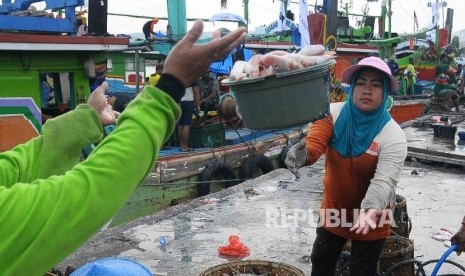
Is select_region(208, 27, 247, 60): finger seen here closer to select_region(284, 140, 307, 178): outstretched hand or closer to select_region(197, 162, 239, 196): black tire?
select_region(284, 140, 307, 178): outstretched hand

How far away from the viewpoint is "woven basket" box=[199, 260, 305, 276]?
3615mm

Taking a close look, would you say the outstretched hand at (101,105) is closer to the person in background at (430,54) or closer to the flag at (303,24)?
the flag at (303,24)

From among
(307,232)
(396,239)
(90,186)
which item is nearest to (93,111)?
(90,186)

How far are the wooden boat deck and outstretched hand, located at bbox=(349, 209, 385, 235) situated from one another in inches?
269

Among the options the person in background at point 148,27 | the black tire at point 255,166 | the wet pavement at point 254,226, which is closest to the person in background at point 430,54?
the black tire at point 255,166

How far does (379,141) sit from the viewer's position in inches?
127

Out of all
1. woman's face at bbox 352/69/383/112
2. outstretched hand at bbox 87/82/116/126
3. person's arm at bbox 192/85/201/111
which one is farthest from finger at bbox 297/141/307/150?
person's arm at bbox 192/85/201/111

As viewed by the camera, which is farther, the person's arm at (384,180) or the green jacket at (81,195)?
the person's arm at (384,180)

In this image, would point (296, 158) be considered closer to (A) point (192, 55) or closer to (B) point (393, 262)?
(B) point (393, 262)

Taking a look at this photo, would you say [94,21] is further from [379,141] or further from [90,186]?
[90,186]

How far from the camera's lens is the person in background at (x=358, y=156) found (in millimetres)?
3203

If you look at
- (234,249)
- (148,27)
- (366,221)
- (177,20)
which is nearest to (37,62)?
(177,20)

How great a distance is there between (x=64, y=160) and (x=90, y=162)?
59 cm

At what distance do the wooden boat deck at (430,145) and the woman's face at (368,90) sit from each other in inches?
258
